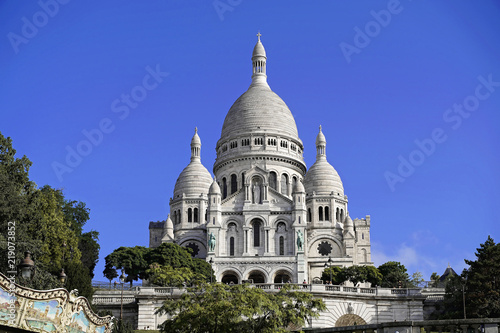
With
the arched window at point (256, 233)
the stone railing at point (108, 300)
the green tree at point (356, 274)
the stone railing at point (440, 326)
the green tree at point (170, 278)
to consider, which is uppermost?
the arched window at point (256, 233)

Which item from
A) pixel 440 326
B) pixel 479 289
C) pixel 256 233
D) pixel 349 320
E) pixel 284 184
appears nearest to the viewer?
pixel 440 326

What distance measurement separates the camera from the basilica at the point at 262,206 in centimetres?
9275

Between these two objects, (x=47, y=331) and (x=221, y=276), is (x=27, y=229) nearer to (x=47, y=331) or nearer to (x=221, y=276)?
(x=47, y=331)

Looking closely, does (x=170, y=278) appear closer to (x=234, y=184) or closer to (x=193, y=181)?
(x=234, y=184)

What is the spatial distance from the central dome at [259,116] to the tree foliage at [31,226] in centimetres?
5016

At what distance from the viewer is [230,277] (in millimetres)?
91062

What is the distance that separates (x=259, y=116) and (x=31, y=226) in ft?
207

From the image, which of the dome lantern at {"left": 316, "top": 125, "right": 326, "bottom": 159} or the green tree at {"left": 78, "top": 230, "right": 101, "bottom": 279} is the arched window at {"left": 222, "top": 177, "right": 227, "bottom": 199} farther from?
the green tree at {"left": 78, "top": 230, "right": 101, "bottom": 279}

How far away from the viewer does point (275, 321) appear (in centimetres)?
3969

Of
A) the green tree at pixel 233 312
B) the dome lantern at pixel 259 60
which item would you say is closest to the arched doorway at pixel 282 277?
the dome lantern at pixel 259 60

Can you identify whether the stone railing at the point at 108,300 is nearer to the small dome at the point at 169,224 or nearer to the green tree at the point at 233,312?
the green tree at the point at 233,312

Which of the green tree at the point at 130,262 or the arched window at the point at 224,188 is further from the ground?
the arched window at the point at 224,188

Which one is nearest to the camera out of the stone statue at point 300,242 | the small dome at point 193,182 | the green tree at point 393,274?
the green tree at point 393,274

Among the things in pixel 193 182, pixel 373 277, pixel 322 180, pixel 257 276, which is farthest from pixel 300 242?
pixel 193 182
